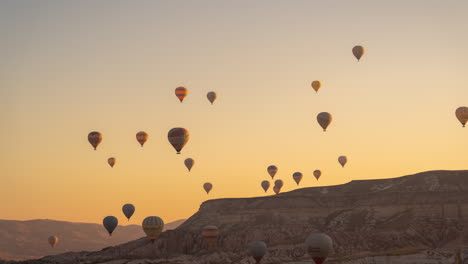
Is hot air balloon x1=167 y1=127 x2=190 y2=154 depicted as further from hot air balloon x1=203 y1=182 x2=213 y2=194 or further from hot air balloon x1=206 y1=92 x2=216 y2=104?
hot air balloon x1=203 y1=182 x2=213 y2=194

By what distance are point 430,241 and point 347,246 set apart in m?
12.9

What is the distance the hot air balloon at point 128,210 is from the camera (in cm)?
13175

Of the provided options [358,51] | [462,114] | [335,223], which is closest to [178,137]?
[358,51]

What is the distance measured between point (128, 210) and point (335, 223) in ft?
120

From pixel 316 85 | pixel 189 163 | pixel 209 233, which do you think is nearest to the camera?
pixel 316 85

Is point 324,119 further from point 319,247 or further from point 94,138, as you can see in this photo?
point 319,247

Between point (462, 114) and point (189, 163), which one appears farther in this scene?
point (189, 163)

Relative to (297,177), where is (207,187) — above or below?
above

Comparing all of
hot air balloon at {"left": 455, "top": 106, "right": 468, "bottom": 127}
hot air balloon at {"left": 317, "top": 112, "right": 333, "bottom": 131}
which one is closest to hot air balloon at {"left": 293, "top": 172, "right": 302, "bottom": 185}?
hot air balloon at {"left": 317, "top": 112, "right": 333, "bottom": 131}

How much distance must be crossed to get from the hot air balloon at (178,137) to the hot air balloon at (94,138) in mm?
13105

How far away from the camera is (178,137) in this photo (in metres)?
111

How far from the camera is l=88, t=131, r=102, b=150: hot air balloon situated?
11938 cm

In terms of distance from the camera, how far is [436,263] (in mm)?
99562

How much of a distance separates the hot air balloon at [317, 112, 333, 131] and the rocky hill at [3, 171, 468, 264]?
19.6 m
